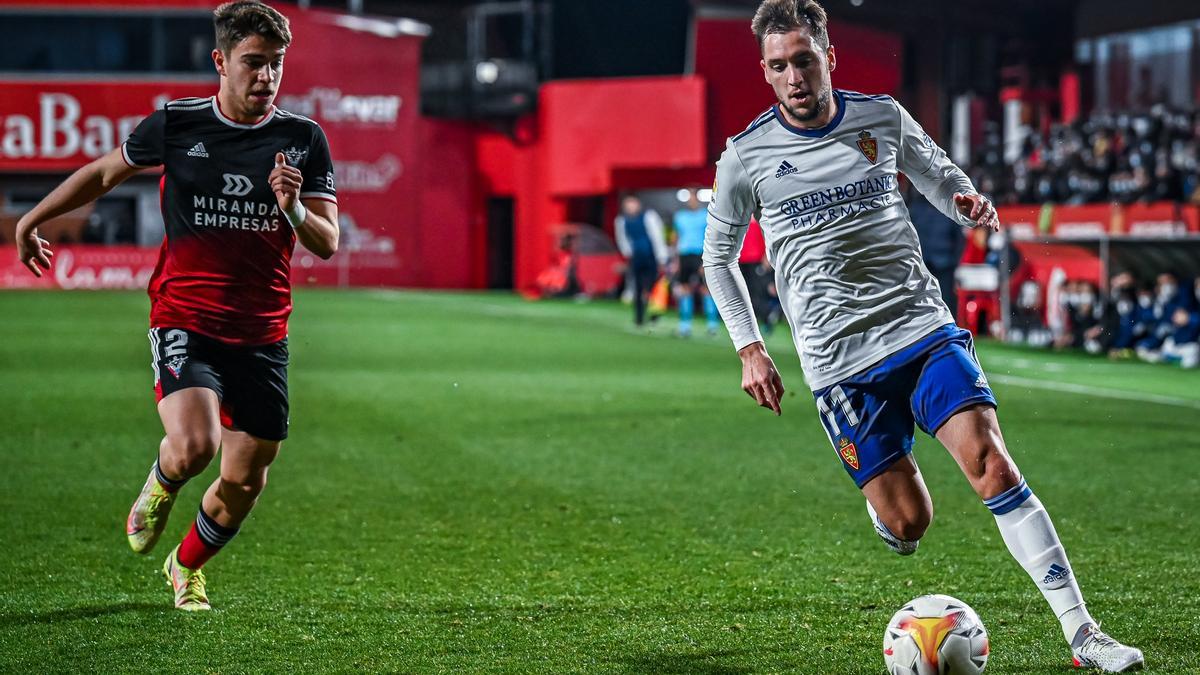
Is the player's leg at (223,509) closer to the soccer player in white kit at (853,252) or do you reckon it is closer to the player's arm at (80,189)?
the player's arm at (80,189)

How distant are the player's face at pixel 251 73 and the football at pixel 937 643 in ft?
8.99

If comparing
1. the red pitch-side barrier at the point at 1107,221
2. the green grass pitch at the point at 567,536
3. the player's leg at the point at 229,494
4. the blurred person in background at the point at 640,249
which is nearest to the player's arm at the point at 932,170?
the green grass pitch at the point at 567,536

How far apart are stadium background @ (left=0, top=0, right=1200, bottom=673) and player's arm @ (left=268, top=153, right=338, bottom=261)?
134 cm

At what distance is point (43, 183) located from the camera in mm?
40906

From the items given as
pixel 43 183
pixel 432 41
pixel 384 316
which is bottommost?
pixel 384 316

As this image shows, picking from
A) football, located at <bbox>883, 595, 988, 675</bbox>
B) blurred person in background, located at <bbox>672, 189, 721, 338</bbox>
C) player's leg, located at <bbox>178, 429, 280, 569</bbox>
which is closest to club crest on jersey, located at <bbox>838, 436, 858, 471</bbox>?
football, located at <bbox>883, 595, 988, 675</bbox>

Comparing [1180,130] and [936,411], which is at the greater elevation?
[1180,130]

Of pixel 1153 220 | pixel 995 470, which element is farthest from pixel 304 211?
pixel 1153 220

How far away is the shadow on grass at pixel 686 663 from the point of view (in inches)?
191

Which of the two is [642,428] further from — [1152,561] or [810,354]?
[810,354]

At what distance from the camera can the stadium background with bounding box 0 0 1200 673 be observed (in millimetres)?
5598

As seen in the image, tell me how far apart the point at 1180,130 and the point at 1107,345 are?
7.13 m

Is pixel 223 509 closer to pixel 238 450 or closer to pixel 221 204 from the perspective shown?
pixel 238 450

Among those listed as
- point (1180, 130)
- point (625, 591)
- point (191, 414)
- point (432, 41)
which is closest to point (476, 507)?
point (625, 591)
